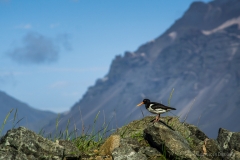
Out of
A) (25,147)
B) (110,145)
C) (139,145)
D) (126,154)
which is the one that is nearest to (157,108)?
(139,145)

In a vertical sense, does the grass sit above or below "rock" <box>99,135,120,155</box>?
above

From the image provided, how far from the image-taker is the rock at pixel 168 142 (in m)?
11.5

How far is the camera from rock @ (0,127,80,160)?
10.3 m

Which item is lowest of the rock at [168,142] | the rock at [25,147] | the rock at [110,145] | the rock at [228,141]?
the rock at [228,141]

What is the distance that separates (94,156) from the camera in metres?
12.4

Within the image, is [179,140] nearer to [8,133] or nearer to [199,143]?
[199,143]

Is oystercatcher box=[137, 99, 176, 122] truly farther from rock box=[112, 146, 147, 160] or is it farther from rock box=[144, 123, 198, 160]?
rock box=[112, 146, 147, 160]

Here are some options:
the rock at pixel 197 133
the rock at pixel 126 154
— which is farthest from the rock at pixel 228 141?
the rock at pixel 126 154

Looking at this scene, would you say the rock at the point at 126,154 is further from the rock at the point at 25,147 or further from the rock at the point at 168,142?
the rock at the point at 25,147

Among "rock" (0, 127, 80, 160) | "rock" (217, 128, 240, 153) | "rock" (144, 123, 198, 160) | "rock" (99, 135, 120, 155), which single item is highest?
"rock" (0, 127, 80, 160)

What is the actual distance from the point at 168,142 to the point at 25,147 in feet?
13.7

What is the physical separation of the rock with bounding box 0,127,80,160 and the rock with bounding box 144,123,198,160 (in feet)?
9.77

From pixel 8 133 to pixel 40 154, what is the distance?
3.34 ft

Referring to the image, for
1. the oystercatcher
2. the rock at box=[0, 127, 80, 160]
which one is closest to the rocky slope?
the rock at box=[0, 127, 80, 160]
